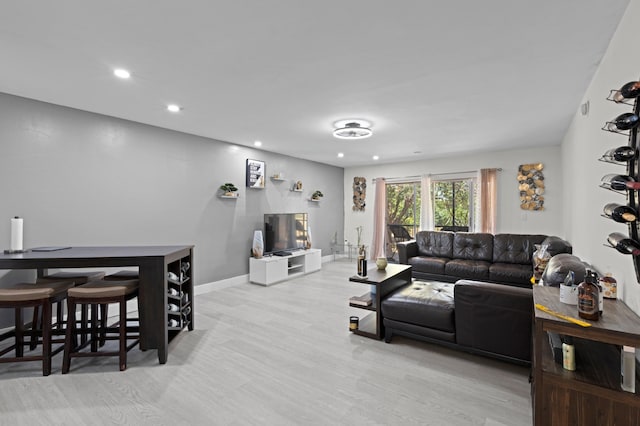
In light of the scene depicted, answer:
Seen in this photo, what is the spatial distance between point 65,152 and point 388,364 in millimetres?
4041

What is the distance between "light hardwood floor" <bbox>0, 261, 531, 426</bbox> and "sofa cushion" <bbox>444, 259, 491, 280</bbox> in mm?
2260

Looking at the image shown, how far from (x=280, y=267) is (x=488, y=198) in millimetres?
4354

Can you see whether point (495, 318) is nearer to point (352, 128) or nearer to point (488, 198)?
point (352, 128)

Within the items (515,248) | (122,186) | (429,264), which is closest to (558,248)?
(515,248)

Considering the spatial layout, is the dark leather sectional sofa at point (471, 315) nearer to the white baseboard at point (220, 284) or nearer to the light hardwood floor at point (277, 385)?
the light hardwood floor at point (277, 385)

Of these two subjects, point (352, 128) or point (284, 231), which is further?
point (284, 231)

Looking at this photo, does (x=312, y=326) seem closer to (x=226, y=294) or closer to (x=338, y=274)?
(x=226, y=294)

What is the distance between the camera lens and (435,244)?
5512 millimetres

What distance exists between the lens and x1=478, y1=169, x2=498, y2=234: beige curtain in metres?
5.96

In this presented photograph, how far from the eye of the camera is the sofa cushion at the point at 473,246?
16.7ft

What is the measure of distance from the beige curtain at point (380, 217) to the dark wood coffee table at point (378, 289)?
3807 mm

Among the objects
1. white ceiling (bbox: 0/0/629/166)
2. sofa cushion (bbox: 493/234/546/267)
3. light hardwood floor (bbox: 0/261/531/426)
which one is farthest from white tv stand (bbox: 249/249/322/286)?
sofa cushion (bbox: 493/234/546/267)

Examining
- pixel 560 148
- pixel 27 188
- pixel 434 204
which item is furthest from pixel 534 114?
pixel 27 188

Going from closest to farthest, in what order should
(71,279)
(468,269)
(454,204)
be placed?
(71,279) → (468,269) → (454,204)
